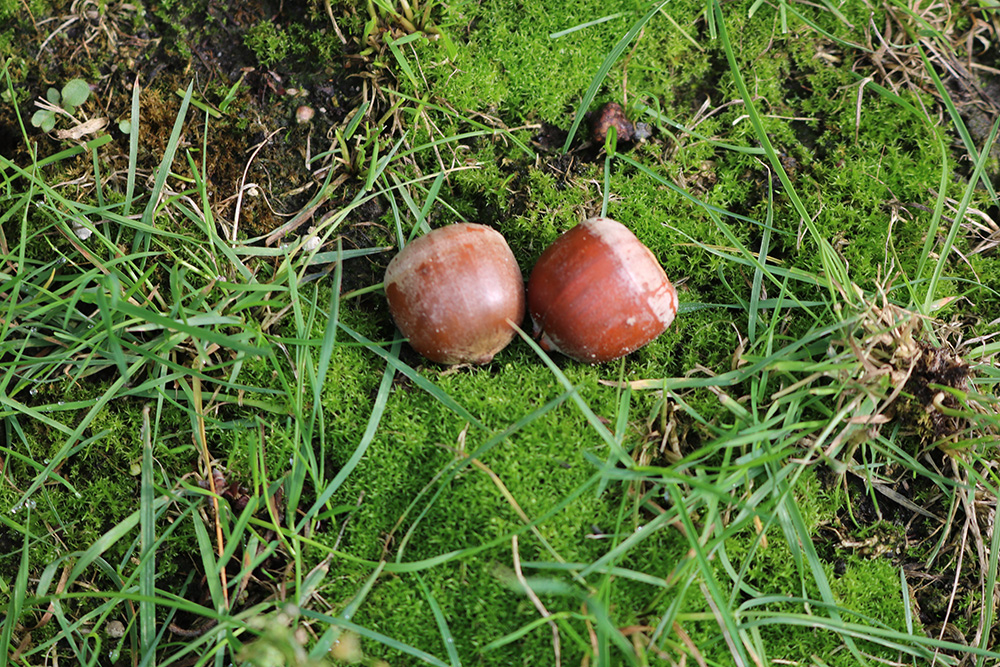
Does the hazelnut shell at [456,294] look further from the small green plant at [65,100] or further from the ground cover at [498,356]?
the small green plant at [65,100]

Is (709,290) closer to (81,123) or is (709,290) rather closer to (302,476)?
(302,476)

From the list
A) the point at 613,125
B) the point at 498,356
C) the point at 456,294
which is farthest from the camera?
the point at 613,125

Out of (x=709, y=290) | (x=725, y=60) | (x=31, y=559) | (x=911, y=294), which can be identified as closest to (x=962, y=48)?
(x=725, y=60)

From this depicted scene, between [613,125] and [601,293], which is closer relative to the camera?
[601,293]

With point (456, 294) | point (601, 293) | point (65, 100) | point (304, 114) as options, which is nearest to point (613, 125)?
point (601, 293)

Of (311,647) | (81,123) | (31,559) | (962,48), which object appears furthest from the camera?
(962,48)

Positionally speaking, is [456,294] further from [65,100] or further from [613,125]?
[65,100]

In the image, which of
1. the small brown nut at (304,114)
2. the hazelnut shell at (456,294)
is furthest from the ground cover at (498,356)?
the hazelnut shell at (456,294)
